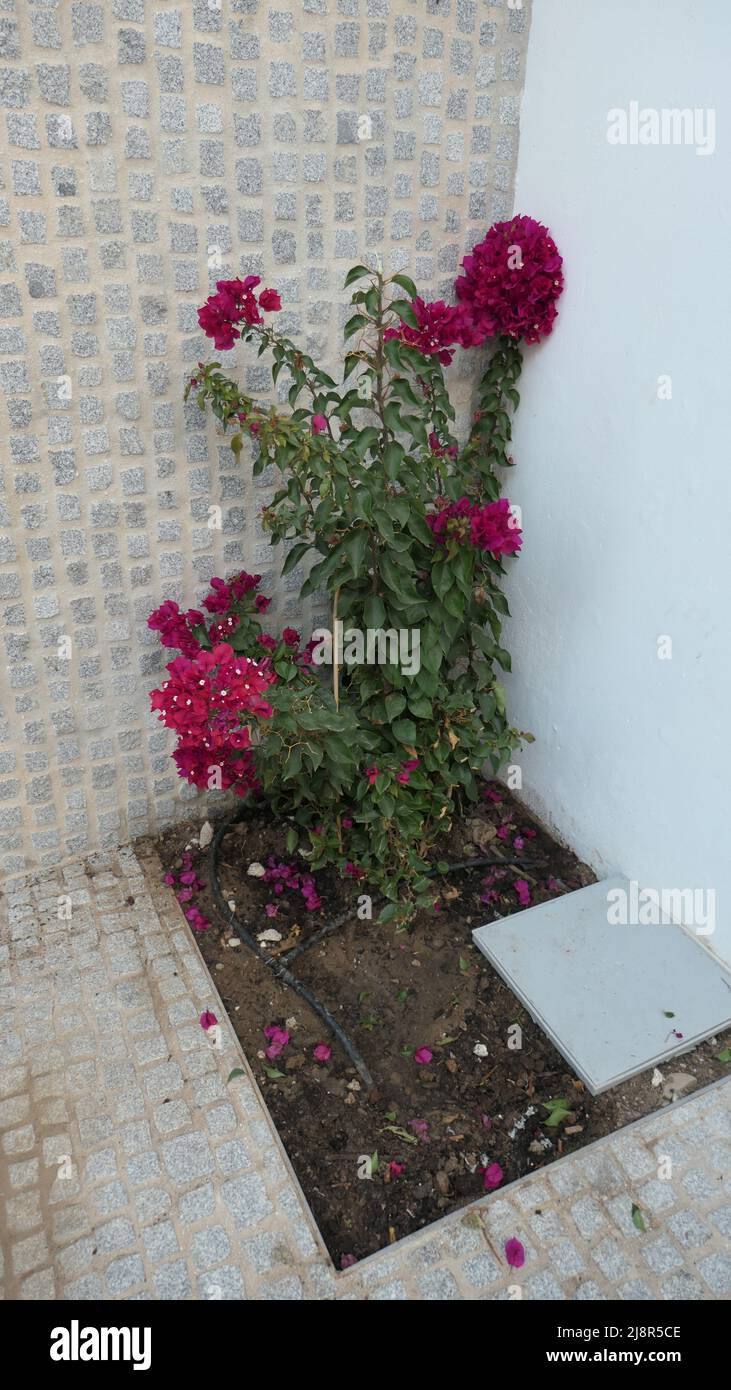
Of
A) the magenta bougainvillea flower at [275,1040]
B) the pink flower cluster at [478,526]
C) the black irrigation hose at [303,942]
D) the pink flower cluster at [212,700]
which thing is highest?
the pink flower cluster at [478,526]

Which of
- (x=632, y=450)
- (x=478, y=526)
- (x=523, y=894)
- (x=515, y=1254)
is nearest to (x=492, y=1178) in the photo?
(x=515, y=1254)

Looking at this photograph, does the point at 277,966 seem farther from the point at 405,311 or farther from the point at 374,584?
the point at 405,311

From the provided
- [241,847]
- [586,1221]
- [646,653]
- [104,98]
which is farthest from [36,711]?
[586,1221]

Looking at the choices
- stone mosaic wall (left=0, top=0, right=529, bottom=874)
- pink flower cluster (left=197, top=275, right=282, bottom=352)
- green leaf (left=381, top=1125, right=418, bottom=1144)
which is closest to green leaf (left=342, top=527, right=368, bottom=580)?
stone mosaic wall (left=0, top=0, right=529, bottom=874)

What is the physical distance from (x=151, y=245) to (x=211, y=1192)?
217 centimetres

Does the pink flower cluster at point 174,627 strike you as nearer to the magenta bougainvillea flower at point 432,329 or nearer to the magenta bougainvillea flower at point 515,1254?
the magenta bougainvillea flower at point 432,329

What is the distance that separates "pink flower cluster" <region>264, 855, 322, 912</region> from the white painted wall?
32.9 inches

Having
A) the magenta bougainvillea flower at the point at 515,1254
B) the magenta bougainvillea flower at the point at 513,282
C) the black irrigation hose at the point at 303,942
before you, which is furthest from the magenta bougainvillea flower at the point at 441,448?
the magenta bougainvillea flower at the point at 515,1254

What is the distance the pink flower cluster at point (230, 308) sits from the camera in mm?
2102

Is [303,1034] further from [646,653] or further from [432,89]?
[432,89]

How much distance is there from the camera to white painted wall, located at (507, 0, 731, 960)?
203 cm

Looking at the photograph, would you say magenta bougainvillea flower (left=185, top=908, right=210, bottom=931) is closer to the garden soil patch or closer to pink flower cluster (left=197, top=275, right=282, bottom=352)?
the garden soil patch

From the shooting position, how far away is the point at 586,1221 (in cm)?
188

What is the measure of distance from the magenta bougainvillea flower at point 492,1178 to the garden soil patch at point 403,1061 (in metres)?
0.02
